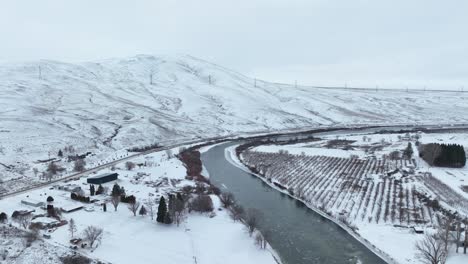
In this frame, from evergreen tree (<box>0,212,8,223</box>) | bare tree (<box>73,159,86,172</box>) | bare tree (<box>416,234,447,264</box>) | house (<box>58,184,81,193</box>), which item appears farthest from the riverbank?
evergreen tree (<box>0,212,8,223</box>)

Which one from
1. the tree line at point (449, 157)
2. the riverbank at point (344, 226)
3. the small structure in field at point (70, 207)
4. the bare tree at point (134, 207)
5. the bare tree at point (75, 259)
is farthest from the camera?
the tree line at point (449, 157)

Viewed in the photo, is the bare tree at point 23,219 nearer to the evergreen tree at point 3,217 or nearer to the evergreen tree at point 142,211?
the evergreen tree at point 3,217

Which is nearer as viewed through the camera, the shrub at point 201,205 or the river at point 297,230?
the river at point 297,230

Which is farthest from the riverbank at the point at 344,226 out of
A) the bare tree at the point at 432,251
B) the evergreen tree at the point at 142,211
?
the evergreen tree at the point at 142,211

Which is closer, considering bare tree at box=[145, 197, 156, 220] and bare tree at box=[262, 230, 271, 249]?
bare tree at box=[262, 230, 271, 249]

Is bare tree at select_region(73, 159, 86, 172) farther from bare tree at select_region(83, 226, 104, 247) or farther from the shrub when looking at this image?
bare tree at select_region(83, 226, 104, 247)

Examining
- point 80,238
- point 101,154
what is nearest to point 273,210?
point 80,238

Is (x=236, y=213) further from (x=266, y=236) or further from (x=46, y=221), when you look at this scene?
(x=46, y=221)

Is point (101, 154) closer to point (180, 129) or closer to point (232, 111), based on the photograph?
point (180, 129)
